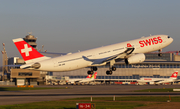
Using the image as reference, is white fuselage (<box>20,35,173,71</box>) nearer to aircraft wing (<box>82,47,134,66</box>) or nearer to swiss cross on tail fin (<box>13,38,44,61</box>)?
aircraft wing (<box>82,47,134,66</box>)

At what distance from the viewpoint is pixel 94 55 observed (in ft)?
179

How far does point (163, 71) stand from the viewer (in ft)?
563

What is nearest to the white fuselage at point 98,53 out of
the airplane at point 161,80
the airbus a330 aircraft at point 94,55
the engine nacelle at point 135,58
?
the airbus a330 aircraft at point 94,55

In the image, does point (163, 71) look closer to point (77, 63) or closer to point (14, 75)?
point (14, 75)

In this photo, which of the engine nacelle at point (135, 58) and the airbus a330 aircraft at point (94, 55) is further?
the engine nacelle at point (135, 58)

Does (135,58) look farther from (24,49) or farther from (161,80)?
(161,80)

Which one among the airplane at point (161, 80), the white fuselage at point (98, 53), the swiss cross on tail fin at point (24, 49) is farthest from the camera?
the airplane at point (161, 80)

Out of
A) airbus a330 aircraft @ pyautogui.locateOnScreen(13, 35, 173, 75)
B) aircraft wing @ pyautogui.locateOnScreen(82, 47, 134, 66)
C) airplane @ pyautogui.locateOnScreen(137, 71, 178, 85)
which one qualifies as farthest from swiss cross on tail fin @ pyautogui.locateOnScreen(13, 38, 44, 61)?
airplane @ pyautogui.locateOnScreen(137, 71, 178, 85)

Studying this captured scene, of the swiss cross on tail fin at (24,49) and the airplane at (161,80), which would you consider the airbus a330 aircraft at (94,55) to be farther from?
Result: the airplane at (161,80)

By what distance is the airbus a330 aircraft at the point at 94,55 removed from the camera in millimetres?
50812

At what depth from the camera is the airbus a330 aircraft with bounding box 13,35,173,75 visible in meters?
50.8

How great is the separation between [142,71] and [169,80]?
36.2 meters

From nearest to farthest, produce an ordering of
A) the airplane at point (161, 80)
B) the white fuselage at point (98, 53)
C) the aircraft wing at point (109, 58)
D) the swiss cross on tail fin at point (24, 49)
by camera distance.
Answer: the swiss cross on tail fin at point (24, 49), the white fuselage at point (98, 53), the aircraft wing at point (109, 58), the airplane at point (161, 80)

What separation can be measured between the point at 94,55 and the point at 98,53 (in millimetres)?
995
